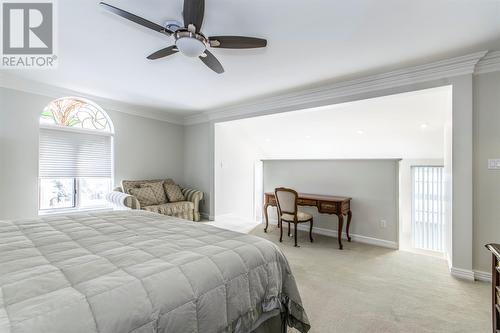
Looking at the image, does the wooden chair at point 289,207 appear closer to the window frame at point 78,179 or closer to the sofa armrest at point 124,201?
the sofa armrest at point 124,201

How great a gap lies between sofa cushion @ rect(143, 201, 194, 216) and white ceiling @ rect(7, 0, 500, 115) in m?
2.07

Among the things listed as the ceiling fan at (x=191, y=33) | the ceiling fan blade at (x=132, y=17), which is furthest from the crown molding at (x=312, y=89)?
the ceiling fan blade at (x=132, y=17)

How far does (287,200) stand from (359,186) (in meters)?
1.30

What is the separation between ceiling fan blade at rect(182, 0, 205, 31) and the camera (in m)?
1.57

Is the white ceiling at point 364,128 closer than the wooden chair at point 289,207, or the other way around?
the white ceiling at point 364,128

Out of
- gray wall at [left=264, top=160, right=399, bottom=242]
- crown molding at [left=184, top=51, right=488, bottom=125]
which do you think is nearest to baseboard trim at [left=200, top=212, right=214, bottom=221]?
gray wall at [left=264, top=160, right=399, bottom=242]

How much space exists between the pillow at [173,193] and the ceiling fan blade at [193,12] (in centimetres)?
372

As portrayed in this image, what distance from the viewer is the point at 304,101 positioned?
3.77 metres

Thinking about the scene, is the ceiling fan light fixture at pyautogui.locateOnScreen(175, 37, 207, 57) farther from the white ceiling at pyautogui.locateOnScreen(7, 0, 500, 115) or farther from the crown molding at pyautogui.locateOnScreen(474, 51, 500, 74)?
the crown molding at pyautogui.locateOnScreen(474, 51, 500, 74)

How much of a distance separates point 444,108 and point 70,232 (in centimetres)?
451

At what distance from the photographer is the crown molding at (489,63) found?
247 cm

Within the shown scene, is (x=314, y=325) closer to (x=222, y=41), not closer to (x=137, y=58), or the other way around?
(x=222, y=41)

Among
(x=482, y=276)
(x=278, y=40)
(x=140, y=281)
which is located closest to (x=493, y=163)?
(x=482, y=276)

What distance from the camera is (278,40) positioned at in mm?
2316
